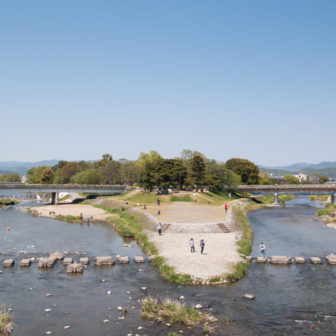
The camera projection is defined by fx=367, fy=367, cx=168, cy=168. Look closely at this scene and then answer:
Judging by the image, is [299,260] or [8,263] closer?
[8,263]

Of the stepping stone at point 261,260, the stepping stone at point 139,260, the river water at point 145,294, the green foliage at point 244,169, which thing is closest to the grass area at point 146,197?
the river water at point 145,294

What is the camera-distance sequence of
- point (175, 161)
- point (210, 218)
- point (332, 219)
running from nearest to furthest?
point (210, 218), point (332, 219), point (175, 161)

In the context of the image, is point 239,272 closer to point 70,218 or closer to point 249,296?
point 249,296

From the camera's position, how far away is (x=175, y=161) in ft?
362

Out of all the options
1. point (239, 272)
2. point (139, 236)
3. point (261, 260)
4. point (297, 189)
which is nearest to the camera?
point (239, 272)

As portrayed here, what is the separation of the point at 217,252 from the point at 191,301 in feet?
46.9

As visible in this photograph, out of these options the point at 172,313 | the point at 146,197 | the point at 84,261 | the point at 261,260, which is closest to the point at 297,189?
the point at 146,197

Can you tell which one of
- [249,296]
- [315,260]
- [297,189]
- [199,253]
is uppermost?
[297,189]

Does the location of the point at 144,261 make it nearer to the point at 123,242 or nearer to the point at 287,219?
the point at 123,242

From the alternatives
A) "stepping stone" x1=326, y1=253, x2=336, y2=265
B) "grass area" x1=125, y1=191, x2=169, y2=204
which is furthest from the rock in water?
"grass area" x1=125, y1=191, x2=169, y2=204

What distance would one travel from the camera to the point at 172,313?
2691 centimetres

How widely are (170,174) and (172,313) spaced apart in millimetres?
78652

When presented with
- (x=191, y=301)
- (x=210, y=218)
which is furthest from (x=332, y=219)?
(x=191, y=301)

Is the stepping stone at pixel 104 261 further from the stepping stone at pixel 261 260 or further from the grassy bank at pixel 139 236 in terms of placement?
the stepping stone at pixel 261 260
